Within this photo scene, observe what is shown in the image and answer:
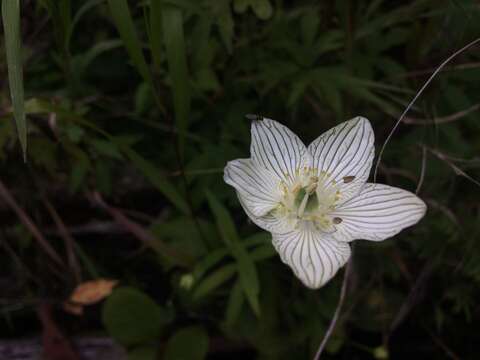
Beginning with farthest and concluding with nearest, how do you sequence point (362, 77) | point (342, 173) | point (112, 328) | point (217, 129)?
point (217, 129)
point (362, 77)
point (112, 328)
point (342, 173)

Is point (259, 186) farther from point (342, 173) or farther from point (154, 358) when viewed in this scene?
point (154, 358)

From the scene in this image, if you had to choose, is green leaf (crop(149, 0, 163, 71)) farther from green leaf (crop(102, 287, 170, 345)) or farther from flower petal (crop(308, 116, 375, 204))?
green leaf (crop(102, 287, 170, 345))

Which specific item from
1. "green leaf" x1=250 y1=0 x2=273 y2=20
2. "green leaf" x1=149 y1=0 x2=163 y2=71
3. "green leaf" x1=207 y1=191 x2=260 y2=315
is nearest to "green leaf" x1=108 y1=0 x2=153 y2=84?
"green leaf" x1=149 y1=0 x2=163 y2=71

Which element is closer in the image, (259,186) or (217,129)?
(259,186)

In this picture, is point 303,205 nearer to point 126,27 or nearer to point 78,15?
point 126,27

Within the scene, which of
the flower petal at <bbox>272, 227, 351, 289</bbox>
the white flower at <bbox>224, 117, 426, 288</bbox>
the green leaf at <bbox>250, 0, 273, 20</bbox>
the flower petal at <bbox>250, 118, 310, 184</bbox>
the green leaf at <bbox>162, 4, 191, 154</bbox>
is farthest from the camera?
the green leaf at <bbox>250, 0, 273, 20</bbox>

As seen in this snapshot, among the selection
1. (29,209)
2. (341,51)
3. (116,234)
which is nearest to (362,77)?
(341,51)

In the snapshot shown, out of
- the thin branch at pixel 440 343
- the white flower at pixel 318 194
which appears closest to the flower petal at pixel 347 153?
the white flower at pixel 318 194
